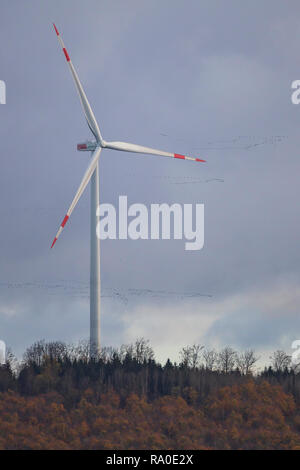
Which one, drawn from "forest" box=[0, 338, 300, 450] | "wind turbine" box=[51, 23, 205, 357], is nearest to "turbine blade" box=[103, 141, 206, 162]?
"wind turbine" box=[51, 23, 205, 357]

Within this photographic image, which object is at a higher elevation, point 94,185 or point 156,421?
point 94,185

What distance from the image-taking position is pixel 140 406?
89.8 m

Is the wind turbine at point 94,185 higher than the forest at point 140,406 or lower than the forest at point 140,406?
higher

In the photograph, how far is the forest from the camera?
79.7 m

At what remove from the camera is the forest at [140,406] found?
261 feet

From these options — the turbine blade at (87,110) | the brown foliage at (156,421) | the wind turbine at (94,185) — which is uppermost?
the turbine blade at (87,110)

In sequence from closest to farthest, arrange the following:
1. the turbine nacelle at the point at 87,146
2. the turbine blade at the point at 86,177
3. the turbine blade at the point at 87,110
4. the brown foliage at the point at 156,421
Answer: the brown foliage at the point at 156,421 → the turbine blade at the point at 86,177 → the turbine blade at the point at 87,110 → the turbine nacelle at the point at 87,146

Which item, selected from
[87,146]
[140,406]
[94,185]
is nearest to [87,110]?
[87,146]

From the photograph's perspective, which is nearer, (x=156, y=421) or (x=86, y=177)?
(x=156, y=421)

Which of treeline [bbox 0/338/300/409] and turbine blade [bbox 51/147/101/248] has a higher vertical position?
turbine blade [bbox 51/147/101/248]

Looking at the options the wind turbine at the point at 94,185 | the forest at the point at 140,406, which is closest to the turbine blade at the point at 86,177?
the wind turbine at the point at 94,185

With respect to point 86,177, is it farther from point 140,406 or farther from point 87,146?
point 140,406

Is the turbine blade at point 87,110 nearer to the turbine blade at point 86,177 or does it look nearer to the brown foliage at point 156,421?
the turbine blade at point 86,177

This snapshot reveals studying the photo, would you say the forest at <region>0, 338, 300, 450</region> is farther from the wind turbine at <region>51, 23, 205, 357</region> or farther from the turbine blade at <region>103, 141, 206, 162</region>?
the turbine blade at <region>103, 141, 206, 162</region>
